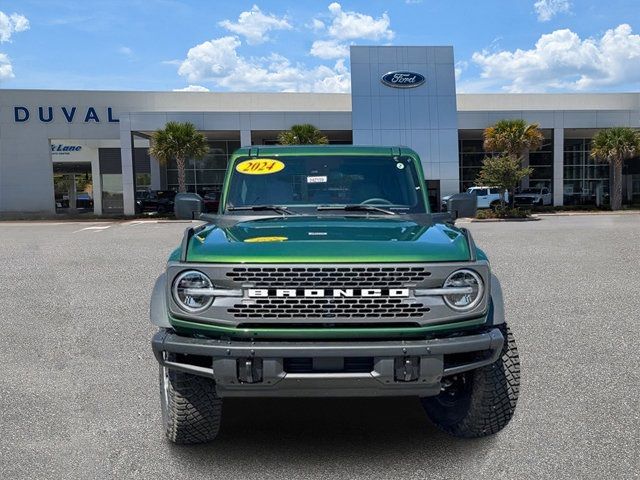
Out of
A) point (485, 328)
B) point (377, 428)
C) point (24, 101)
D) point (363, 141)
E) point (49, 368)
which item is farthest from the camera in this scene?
point (24, 101)

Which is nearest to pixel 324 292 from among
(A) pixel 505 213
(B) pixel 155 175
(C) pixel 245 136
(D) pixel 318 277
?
(D) pixel 318 277

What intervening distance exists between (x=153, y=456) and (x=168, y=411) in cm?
29

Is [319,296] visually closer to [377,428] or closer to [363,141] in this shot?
[377,428]

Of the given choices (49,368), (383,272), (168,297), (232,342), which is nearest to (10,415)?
(49,368)

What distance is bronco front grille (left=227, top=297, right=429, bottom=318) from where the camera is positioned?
3.30 meters

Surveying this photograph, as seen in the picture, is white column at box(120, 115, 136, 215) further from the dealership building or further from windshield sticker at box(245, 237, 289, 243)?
windshield sticker at box(245, 237, 289, 243)

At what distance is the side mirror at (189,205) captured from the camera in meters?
5.18

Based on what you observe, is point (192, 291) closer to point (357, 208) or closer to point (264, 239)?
point (264, 239)

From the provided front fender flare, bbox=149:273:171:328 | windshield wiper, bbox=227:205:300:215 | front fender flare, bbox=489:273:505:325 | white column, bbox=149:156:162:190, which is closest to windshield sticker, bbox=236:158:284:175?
windshield wiper, bbox=227:205:300:215

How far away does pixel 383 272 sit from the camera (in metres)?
3.32

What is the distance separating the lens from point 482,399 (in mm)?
3756

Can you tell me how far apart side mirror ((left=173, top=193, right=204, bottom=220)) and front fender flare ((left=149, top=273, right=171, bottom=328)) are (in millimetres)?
1528

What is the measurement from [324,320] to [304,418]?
1.44 m

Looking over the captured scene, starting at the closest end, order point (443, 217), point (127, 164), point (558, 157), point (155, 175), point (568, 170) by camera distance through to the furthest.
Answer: point (443, 217), point (127, 164), point (558, 157), point (155, 175), point (568, 170)
